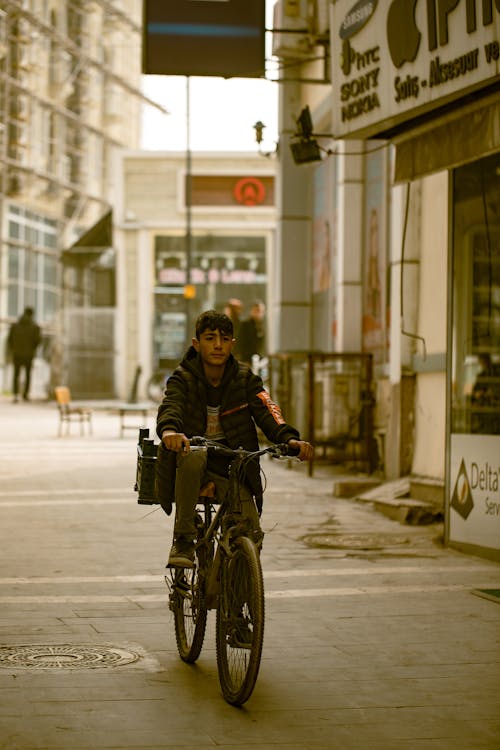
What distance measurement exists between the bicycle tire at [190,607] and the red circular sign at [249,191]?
33.5m

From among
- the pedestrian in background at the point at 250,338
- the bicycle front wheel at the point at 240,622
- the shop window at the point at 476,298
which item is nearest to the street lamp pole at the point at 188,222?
the pedestrian in background at the point at 250,338

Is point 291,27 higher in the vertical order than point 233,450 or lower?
higher

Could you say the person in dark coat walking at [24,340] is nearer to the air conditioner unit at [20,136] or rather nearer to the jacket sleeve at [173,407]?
the air conditioner unit at [20,136]

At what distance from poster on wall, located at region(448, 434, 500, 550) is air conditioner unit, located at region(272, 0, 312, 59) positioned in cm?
974

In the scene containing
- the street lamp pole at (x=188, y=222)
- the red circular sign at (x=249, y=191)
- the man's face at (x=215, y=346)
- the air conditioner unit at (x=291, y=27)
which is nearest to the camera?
the man's face at (x=215, y=346)

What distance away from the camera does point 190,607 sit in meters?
6.70

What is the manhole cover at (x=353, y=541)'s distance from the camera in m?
11.0

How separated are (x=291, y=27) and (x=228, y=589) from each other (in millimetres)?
15803

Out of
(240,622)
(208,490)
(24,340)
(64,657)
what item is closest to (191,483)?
(208,490)

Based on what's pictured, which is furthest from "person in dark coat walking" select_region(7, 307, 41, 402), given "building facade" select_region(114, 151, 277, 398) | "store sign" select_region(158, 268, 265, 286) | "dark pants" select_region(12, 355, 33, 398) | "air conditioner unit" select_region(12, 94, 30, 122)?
"air conditioner unit" select_region(12, 94, 30, 122)

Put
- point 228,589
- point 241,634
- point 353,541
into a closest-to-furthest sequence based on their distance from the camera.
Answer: point 241,634
point 228,589
point 353,541

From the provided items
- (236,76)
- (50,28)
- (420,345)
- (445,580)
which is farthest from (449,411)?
(50,28)

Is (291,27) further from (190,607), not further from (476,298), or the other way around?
(190,607)

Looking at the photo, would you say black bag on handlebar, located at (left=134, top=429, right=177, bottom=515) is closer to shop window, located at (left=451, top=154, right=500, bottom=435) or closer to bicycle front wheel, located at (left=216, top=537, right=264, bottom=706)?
bicycle front wheel, located at (left=216, top=537, right=264, bottom=706)
